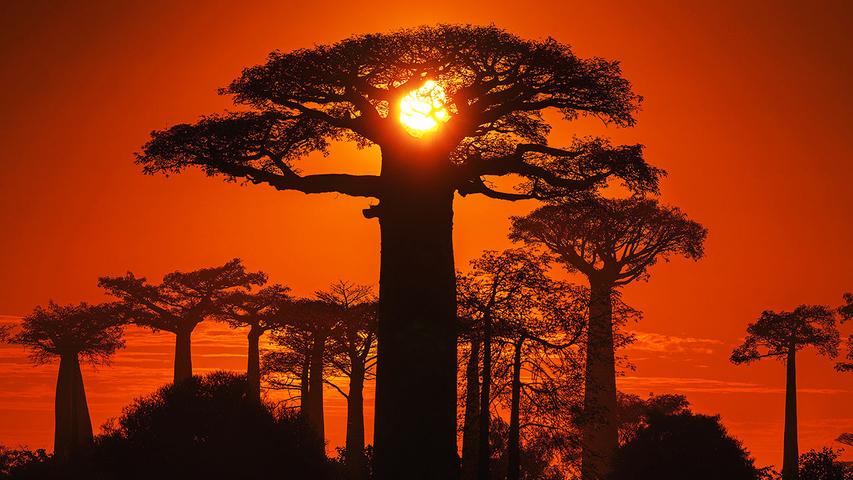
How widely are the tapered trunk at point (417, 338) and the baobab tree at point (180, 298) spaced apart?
34.4 m

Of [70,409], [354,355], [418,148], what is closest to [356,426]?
[354,355]

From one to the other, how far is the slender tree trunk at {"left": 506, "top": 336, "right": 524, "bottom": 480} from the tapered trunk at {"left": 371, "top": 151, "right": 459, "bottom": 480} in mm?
5851

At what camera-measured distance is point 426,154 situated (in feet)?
65.3

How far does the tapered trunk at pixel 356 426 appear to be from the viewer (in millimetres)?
37778

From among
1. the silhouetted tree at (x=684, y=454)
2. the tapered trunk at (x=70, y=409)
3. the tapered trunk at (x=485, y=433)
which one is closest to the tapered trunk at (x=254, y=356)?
the tapered trunk at (x=70, y=409)

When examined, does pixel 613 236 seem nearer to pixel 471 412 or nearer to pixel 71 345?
pixel 471 412

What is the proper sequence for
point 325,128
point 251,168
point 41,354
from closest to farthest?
point 251,168, point 325,128, point 41,354

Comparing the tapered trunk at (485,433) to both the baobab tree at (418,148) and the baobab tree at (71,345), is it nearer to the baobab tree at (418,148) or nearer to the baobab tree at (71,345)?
the baobab tree at (418,148)

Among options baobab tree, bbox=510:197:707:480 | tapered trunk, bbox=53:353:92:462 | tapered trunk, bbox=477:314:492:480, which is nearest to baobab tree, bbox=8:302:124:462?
tapered trunk, bbox=53:353:92:462

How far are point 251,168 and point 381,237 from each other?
418cm

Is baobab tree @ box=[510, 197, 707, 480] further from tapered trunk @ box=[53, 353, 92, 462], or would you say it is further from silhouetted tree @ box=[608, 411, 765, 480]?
tapered trunk @ box=[53, 353, 92, 462]

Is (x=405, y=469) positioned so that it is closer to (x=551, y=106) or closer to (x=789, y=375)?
(x=551, y=106)

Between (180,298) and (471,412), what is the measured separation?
91.5ft

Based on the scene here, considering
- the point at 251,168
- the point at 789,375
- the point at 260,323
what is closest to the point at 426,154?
the point at 251,168
